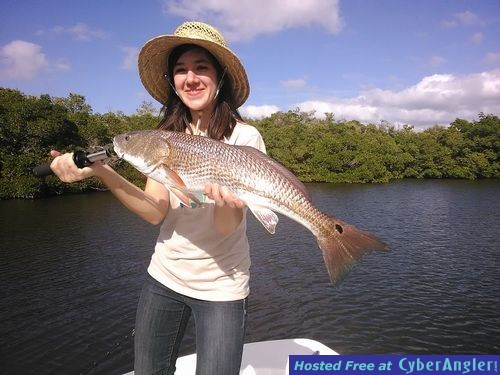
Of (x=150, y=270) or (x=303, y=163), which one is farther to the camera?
(x=303, y=163)

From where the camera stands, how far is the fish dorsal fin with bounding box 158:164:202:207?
264cm

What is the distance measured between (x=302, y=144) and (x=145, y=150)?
67.7 m

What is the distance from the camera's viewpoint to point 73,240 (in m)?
20.5

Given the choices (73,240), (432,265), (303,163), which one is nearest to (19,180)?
(73,240)

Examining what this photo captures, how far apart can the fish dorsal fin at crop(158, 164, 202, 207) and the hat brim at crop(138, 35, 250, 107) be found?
77cm

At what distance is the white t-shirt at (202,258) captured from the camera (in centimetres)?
257

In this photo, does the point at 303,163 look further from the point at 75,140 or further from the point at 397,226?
the point at 397,226

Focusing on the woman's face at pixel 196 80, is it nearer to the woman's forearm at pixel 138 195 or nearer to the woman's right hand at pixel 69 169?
the woman's forearm at pixel 138 195

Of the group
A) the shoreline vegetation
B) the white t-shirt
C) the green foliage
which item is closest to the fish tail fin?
the white t-shirt

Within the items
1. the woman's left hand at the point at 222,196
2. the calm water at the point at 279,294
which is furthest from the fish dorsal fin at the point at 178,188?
the calm water at the point at 279,294

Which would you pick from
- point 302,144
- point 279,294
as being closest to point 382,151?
point 302,144

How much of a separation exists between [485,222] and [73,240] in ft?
82.6

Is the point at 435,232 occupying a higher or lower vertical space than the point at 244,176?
lower

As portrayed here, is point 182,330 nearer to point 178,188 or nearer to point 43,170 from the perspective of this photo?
point 178,188
